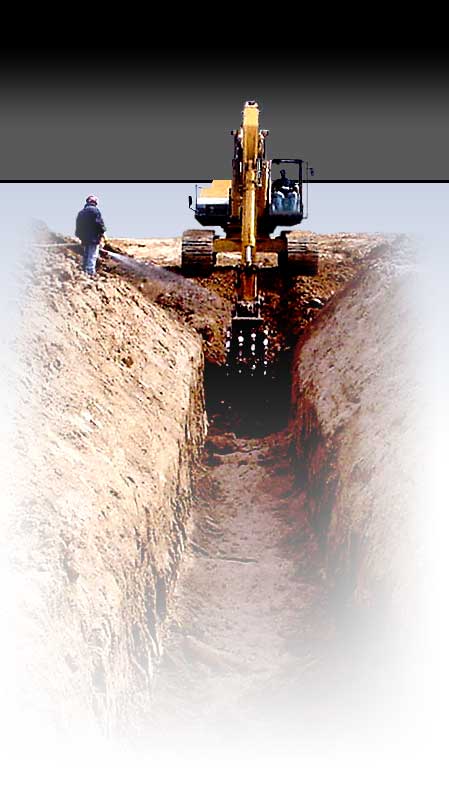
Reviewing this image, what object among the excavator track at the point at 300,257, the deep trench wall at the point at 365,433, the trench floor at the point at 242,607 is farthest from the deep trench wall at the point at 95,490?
the excavator track at the point at 300,257

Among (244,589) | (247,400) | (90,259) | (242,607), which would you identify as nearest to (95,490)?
(242,607)

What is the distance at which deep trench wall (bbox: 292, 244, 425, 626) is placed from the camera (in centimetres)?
908

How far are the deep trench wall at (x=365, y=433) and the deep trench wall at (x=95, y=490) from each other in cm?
181

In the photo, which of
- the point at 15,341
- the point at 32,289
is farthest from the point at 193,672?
the point at 32,289

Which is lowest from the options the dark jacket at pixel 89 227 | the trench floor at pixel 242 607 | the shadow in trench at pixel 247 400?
the trench floor at pixel 242 607

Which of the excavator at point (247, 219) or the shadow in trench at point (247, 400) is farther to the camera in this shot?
the shadow in trench at point (247, 400)

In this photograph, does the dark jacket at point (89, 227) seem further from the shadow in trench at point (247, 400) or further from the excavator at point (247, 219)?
the shadow in trench at point (247, 400)

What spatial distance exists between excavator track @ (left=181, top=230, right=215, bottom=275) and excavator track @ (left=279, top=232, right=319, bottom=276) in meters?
1.22

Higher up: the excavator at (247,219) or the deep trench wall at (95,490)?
the excavator at (247,219)

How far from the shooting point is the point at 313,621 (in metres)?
10.6

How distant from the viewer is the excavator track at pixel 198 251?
14.4 m

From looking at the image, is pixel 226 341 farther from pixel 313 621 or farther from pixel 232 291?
pixel 313 621

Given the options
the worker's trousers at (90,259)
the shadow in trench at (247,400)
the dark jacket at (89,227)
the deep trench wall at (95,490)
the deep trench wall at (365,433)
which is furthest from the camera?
the shadow in trench at (247,400)

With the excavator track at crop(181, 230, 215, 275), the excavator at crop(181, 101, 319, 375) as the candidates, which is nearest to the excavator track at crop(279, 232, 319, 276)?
the excavator at crop(181, 101, 319, 375)
